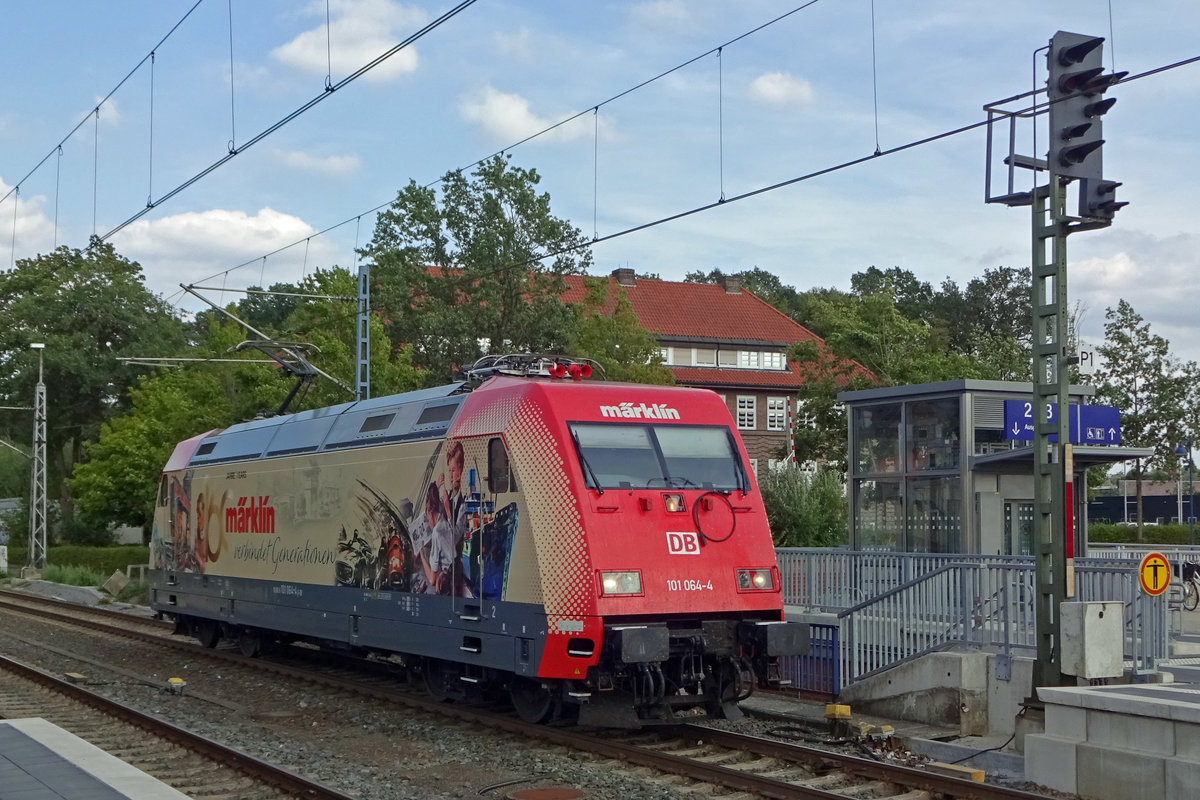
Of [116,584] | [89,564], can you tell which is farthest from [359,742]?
[89,564]

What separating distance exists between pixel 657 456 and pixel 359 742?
393cm

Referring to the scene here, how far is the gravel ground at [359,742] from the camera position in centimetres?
1055

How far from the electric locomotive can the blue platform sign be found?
4.52 m

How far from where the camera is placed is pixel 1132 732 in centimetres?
964

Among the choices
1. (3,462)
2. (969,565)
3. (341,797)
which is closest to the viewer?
(341,797)

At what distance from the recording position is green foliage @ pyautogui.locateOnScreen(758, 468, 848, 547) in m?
27.9

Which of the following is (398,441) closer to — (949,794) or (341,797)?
(341,797)

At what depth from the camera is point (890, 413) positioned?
1909 cm

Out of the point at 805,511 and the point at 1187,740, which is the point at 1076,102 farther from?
the point at 805,511

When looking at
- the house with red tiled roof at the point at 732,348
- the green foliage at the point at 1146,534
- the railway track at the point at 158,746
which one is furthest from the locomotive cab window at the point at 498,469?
the house with red tiled roof at the point at 732,348

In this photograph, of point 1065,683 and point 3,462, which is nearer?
point 1065,683

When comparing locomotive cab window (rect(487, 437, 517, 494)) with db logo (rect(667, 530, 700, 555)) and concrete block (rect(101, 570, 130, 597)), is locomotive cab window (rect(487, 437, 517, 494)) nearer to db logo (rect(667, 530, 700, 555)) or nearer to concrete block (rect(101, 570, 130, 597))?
db logo (rect(667, 530, 700, 555))

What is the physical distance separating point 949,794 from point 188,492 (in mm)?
15477

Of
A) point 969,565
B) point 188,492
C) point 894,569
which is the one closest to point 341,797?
point 969,565
